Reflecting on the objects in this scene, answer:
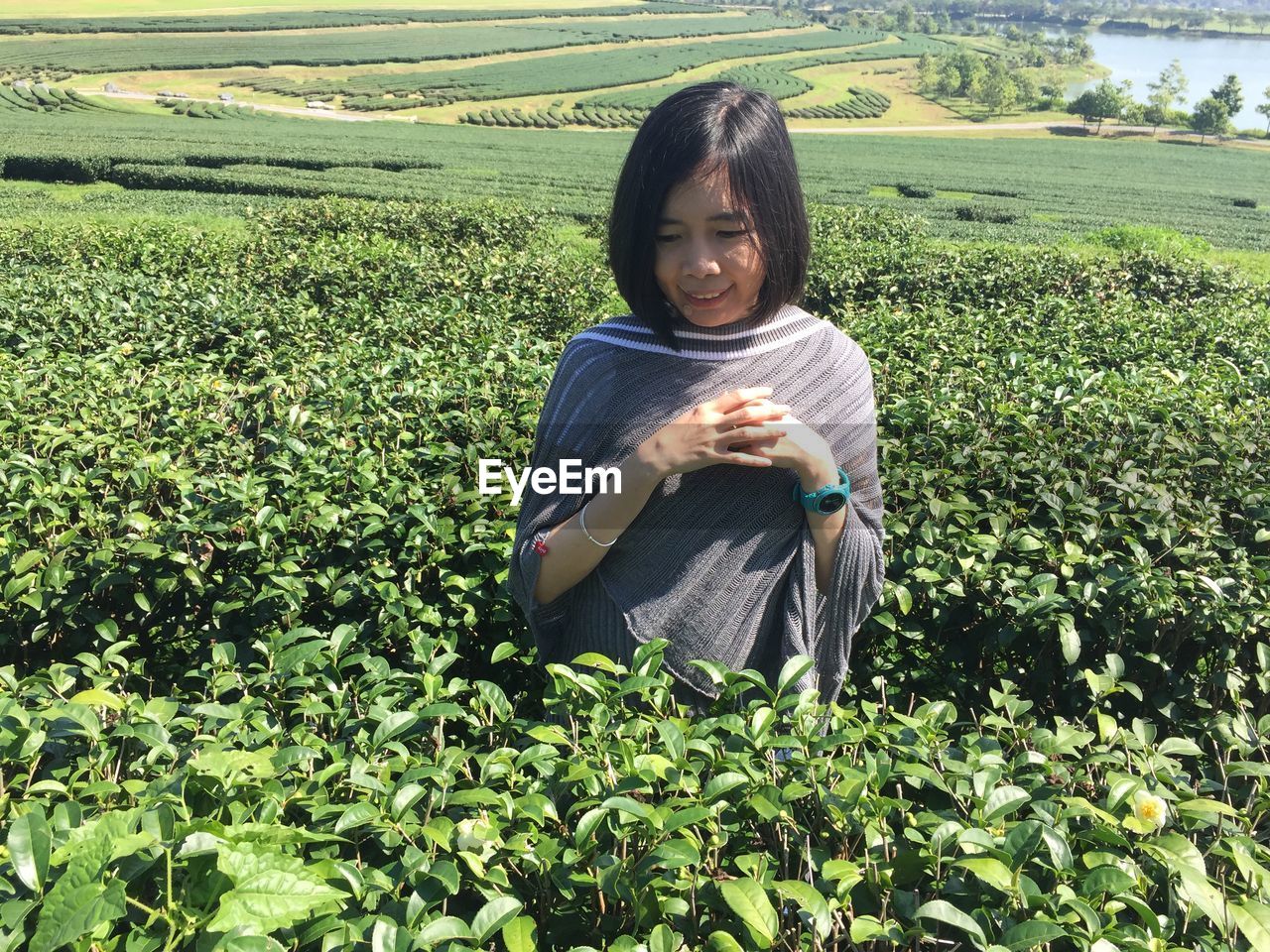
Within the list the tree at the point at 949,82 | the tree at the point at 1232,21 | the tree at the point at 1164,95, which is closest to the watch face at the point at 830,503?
the tree at the point at 1164,95

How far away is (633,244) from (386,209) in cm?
926

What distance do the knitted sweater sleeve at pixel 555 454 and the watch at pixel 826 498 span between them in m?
0.38

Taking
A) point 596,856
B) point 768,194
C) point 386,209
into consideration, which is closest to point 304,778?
point 596,856

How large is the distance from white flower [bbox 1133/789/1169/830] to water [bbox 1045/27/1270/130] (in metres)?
103

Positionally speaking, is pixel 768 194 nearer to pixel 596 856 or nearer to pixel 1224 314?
pixel 596 856

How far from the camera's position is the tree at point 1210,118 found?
182 feet

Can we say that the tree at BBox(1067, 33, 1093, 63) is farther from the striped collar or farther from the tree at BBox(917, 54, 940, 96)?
the striped collar

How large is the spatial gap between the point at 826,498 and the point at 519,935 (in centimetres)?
80

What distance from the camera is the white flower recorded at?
1.06 m

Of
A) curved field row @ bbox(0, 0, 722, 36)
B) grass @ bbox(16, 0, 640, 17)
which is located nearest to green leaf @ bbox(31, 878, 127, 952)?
curved field row @ bbox(0, 0, 722, 36)

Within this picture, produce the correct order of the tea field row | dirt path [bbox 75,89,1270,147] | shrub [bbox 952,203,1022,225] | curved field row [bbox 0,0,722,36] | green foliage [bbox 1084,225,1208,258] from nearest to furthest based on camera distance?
green foliage [bbox 1084,225,1208,258]
the tea field row
shrub [bbox 952,203,1022,225]
dirt path [bbox 75,89,1270,147]
curved field row [bbox 0,0,722,36]

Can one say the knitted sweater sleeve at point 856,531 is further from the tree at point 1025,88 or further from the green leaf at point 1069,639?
the tree at point 1025,88

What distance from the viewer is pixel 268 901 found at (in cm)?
80

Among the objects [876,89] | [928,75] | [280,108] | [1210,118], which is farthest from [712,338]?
[928,75]
